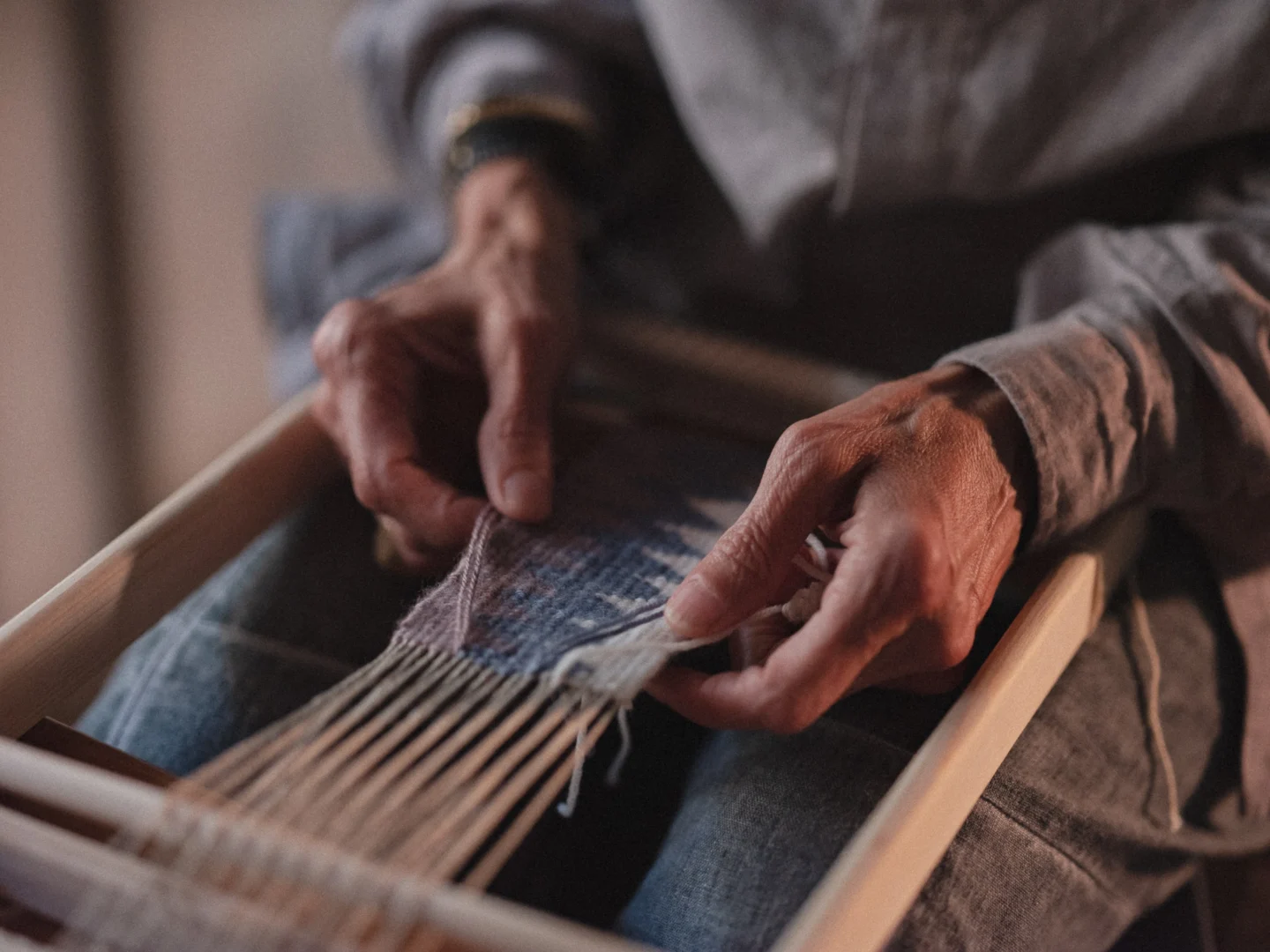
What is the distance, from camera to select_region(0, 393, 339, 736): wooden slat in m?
0.50

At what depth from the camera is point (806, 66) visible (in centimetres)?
75

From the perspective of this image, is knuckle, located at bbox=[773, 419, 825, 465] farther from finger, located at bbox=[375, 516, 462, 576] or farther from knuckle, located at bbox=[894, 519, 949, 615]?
finger, located at bbox=[375, 516, 462, 576]

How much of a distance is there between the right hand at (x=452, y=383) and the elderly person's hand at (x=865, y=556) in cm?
14

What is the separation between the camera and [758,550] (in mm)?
475

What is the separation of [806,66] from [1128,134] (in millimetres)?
203

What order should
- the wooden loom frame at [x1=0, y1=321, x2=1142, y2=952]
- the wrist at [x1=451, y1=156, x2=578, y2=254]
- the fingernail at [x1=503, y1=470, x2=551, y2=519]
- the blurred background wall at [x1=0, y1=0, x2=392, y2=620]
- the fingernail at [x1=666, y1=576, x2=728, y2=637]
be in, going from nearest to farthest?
1. the wooden loom frame at [x1=0, y1=321, x2=1142, y2=952]
2. the fingernail at [x1=666, y1=576, x2=728, y2=637]
3. the fingernail at [x1=503, y1=470, x2=551, y2=519]
4. the wrist at [x1=451, y1=156, x2=578, y2=254]
5. the blurred background wall at [x1=0, y1=0, x2=392, y2=620]

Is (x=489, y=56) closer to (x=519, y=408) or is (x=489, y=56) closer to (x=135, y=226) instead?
(x=519, y=408)

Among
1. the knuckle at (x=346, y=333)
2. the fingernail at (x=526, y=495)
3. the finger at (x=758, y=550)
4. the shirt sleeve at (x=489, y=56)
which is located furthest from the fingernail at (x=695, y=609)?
the shirt sleeve at (x=489, y=56)

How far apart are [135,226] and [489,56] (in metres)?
0.71

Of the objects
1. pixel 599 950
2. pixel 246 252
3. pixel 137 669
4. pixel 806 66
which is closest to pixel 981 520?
pixel 599 950

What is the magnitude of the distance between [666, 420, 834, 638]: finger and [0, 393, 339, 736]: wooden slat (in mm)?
266

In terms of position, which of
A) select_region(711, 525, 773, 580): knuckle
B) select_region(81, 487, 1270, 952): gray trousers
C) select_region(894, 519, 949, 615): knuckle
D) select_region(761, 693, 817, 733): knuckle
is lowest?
select_region(81, 487, 1270, 952): gray trousers

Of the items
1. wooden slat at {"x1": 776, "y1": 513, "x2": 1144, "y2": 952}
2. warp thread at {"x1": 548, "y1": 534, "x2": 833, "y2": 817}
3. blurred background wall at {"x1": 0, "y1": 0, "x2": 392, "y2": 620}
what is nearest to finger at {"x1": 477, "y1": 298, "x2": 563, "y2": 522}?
warp thread at {"x1": 548, "y1": 534, "x2": 833, "y2": 817}

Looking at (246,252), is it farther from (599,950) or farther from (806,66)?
(599,950)
